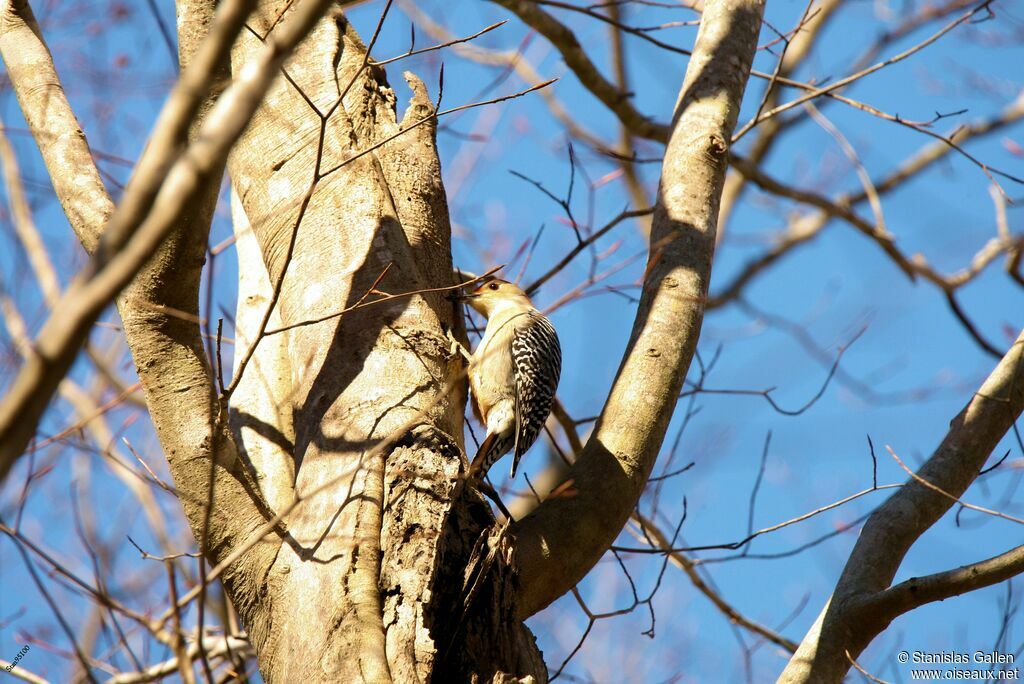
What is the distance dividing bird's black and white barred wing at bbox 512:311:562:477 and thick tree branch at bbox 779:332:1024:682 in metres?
1.69

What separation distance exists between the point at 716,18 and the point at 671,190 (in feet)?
3.14

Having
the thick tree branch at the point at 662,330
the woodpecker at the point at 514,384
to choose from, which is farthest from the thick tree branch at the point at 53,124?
the woodpecker at the point at 514,384

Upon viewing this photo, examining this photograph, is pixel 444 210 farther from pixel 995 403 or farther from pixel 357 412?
pixel 995 403

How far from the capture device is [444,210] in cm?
409

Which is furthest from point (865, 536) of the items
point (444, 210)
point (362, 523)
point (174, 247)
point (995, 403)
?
point (174, 247)

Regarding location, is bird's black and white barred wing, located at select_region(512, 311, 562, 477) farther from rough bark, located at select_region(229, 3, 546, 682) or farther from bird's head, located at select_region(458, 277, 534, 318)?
rough bark, located at select_region(229, 3, 546, 682)

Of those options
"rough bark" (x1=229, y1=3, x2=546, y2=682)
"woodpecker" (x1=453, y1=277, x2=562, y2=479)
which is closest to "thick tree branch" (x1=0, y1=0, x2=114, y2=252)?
"rough bark" (x1=229, y1=3, x2=546, y2=682)

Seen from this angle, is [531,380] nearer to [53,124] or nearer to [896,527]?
[896,527]

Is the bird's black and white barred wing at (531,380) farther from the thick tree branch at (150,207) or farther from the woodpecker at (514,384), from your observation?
the thick tree branch at (150,207)

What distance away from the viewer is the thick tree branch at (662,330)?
10.3 ft

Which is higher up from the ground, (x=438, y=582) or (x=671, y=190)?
(x=671, y=190)

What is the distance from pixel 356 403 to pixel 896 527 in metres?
1.92

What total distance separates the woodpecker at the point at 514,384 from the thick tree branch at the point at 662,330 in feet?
3.43

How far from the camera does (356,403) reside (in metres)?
3.15
